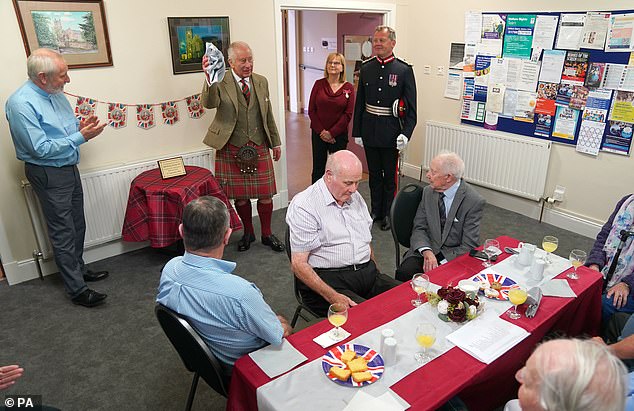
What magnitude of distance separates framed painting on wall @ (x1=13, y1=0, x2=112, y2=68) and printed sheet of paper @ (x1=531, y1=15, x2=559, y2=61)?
3654mm

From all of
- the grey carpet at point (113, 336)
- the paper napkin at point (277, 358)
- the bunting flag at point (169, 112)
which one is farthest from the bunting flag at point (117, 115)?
the paper napkin at point (277, 358)

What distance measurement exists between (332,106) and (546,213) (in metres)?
2.33

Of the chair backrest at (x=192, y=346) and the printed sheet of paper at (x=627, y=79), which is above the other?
the printed sheet of paper at (x=627, y=79)

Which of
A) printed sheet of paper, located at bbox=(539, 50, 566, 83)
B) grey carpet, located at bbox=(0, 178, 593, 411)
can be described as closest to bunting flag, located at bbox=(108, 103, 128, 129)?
grey carpet, located at bbox=(0, 178, 593, 411)

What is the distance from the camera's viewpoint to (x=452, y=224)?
261cm

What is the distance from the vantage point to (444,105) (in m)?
5.17

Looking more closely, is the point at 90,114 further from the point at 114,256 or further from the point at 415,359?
the point at 415,359

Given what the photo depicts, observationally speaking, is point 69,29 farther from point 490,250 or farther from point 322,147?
point 490,250

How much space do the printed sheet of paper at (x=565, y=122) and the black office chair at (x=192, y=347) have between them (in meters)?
3.79

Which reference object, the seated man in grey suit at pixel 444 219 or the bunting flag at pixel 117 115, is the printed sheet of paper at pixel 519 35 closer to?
the seated man in grey suit at pixel 444 219

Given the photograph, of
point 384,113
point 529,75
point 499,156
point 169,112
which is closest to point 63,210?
point 169,112

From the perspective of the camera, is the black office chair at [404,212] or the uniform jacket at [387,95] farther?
the uniform jacket at [387,95]

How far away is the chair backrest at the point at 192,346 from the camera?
61.6 inches

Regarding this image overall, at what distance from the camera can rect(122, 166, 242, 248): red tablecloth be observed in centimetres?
343
